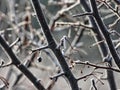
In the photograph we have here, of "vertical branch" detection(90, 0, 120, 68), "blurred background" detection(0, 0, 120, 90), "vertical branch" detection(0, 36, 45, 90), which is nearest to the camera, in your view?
"vertical branch" detection(90, 0, 120, 68)

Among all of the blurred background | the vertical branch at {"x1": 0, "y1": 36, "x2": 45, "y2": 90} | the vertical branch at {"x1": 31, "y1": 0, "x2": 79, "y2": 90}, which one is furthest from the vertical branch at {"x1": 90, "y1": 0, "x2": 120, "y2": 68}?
the vertical branch at {"x1": 0, "y1": 36, "x2": 45, "y2": 90}

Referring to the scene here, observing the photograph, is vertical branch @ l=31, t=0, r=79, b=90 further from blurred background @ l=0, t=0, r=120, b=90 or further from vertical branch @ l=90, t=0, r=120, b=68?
vertical branch @ l=90, t=0, r=120, b=68

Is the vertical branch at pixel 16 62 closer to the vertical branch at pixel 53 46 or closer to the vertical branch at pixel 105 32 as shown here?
the vertical branch at pixel 53 46

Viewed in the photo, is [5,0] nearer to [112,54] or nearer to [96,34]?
[96,34]

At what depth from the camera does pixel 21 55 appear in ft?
12.4

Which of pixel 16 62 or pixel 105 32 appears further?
pixel 16 62

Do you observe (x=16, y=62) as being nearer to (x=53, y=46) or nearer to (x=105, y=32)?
(x=53, y=46)

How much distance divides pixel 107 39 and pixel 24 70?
388 millimetres

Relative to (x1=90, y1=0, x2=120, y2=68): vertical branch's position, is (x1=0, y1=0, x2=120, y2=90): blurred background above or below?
below

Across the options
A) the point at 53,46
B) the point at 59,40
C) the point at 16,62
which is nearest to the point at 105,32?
the point at 53,46

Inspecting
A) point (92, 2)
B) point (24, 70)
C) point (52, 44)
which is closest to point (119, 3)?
point (92, 2)

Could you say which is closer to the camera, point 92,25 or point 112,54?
point 112,54

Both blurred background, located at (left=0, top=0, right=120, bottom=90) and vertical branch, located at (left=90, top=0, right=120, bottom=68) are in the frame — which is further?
blurred background, located at (left=0, top=0, right=120, bottom=90)

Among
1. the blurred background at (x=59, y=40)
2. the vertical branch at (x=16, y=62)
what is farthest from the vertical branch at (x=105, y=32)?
the vertical branch at (x=16, y=62)
